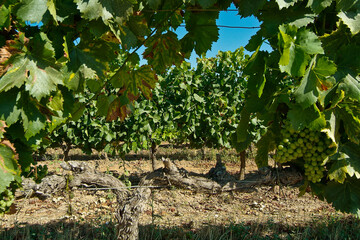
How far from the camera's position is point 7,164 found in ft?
4.16

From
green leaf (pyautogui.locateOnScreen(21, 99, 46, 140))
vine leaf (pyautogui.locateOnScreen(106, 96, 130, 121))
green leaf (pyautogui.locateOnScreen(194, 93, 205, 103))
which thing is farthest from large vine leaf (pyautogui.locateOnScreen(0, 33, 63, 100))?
green leaf (pyautogui.locateOnScreen(194, 93, 205, 103))

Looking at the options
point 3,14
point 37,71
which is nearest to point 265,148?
point 37,71

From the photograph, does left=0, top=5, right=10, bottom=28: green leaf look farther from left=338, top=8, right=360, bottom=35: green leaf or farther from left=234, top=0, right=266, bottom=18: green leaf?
left=338, top=8, right=360, bottom=35: green leaf

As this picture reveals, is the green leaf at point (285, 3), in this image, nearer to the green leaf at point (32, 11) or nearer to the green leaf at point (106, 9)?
the green leaf at point (106, 9)

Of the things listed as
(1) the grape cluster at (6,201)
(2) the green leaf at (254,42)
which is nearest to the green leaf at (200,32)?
(2) the green leaf at (254,42)

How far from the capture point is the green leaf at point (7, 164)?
1.17 m

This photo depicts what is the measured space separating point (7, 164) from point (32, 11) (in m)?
0.66

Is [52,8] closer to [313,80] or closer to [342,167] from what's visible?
[313,80]

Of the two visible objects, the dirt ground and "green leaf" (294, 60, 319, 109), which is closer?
"green leaf" (294, 60, 319, 109)

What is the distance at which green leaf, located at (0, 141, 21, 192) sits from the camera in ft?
3.84

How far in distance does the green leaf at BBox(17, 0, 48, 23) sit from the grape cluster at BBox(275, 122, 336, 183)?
3.67 feet

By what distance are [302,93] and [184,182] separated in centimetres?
275

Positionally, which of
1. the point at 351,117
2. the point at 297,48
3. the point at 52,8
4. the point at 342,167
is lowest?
the point at 342,167

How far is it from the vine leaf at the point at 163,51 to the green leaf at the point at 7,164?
0.97 meters
